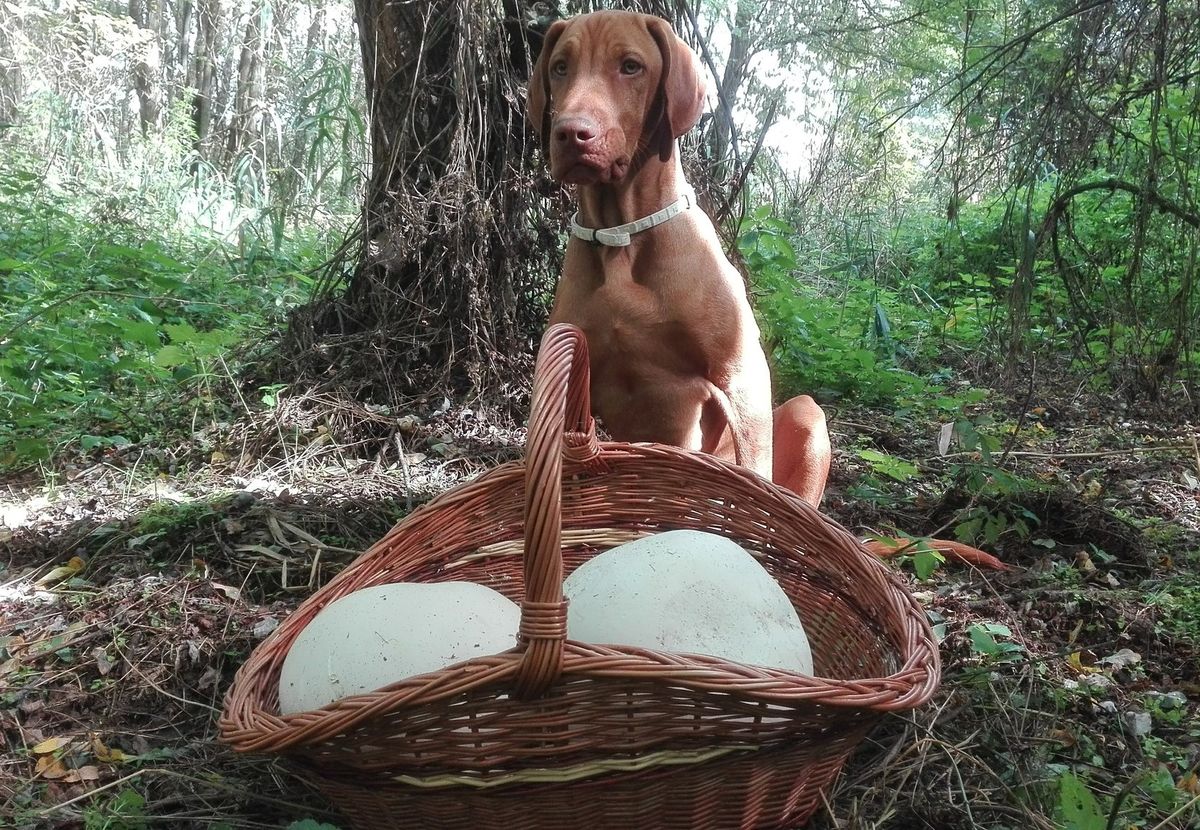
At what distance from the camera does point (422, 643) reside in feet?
4.73

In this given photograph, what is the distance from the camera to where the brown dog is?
2.07 m

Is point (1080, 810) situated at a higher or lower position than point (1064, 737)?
higher

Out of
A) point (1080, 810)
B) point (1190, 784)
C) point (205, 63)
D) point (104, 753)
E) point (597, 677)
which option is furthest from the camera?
point (205, 63)

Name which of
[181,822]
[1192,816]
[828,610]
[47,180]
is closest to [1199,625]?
[1192,816]

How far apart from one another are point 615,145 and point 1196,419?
9.55 feet

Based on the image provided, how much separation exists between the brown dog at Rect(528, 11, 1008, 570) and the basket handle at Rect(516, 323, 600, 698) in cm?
58

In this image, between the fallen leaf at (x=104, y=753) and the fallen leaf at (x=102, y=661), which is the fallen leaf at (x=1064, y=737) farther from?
the fallen leaf at (x=102, y=661)

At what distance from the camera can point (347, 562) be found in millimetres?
2482

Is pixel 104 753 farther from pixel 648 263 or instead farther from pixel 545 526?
pixel 648 263

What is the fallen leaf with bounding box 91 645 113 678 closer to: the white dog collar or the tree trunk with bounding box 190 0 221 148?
the white dog collar

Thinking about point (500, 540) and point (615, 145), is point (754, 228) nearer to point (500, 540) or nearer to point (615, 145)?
point (615, 145)

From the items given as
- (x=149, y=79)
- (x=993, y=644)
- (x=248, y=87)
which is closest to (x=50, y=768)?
(x=993, y=644)

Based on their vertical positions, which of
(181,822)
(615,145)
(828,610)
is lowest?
(181,822)

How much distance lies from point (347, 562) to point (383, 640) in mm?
1098
